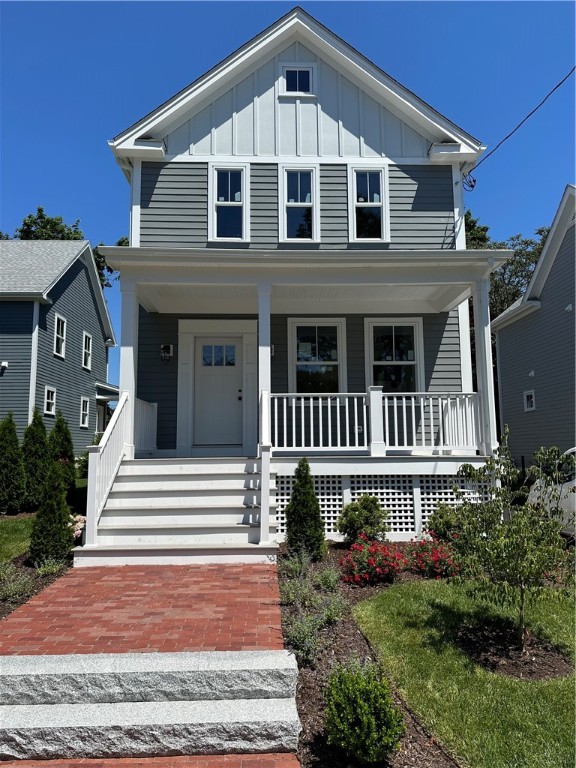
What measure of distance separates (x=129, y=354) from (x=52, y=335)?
344 inches

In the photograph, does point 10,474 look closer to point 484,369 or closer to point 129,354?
point 129,354

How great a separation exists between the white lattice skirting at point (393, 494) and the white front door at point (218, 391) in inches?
103

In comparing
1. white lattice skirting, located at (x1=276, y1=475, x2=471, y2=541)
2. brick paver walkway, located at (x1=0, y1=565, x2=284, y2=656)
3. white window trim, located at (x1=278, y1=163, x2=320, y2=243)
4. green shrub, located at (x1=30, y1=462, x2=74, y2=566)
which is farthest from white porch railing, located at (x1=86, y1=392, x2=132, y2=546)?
white window trim, located at (x1=278, y1=163, x2=320, y2=243)

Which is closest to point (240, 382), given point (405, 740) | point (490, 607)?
point (490, 607)

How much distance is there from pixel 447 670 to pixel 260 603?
1783mm

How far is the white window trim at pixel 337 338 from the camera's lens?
32.1 ft

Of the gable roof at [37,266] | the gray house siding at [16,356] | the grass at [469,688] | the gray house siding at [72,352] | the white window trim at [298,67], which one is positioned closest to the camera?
the grass at [469,688]

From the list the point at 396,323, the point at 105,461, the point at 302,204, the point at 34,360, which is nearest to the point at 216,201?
the point at 302,204

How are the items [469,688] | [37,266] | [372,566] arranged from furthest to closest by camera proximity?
[37,266]
[372,566]
[469,688]

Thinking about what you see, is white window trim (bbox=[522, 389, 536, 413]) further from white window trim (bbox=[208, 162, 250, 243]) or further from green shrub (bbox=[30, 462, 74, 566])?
green shrub (bbox=[30, 462, 74, 566])

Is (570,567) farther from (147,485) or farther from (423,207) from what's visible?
(423,207)

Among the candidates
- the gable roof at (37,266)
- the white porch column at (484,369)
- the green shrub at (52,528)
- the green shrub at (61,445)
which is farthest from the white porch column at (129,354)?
the gable roof at (37,266)

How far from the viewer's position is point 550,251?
1316 centimetres

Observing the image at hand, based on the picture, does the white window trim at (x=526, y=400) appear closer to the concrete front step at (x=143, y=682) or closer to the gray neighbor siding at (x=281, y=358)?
the gray neighbor siding at (x=281, y=358)
